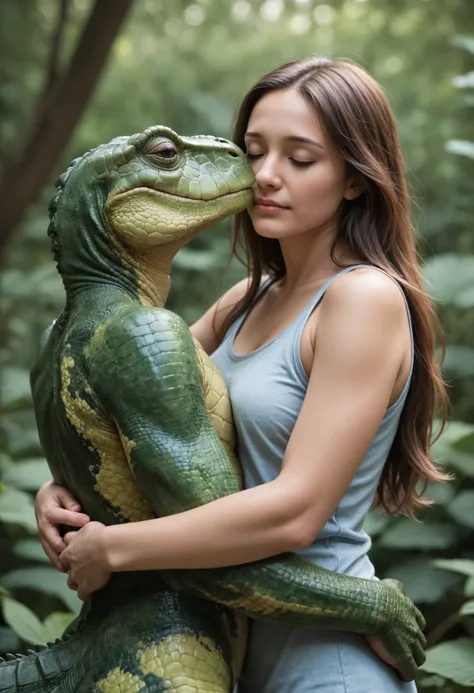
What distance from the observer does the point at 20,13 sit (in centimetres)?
688

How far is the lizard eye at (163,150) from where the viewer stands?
1.84m

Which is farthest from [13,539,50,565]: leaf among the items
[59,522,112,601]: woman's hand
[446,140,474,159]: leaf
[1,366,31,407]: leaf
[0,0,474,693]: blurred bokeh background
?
[446,140,474,159]: leaf

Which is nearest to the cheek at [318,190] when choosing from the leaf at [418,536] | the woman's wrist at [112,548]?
the woman's wrist at [112,548]

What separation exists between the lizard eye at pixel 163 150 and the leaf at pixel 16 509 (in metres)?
1.81

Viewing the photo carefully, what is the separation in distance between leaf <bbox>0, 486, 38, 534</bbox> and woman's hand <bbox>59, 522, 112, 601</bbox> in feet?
4.80

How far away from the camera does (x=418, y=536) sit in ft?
12.0

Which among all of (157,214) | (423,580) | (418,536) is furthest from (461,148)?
(157,214)

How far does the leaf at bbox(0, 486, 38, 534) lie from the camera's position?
3.24 m

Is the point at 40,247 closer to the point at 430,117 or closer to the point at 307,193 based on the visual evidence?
the point at 430,117

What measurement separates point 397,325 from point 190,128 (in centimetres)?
553

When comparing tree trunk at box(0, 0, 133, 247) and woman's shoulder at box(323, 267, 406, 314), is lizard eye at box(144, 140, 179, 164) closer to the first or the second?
woman's shoulder at box(323, 267, 406, 314)

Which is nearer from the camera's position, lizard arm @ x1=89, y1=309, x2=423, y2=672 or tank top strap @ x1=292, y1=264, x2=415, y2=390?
lizard arm @ x1=89, y1=309, x2=423, y2=672

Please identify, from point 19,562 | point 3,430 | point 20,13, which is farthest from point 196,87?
point 19,562

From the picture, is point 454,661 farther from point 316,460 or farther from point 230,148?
point 230,148
